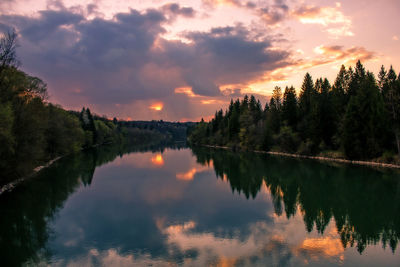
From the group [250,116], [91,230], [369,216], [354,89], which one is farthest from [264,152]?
[91,230]

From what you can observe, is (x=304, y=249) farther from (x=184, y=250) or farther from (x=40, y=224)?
(x=40, y=224)

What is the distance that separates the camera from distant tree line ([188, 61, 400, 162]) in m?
43.5

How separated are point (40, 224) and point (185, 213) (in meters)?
8.48

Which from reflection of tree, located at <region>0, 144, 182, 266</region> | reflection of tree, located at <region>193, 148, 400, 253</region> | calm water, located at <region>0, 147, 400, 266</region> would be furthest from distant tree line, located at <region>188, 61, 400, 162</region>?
reflection of tree, located at <region>0, 144, 182, 266</region>

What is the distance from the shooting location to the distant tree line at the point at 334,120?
43.5 meters

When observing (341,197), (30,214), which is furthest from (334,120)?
(30,214)

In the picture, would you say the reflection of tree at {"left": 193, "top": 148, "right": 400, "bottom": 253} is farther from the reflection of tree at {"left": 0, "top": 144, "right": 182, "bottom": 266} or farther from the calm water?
the reflection of tree at {"left": 0, "top": 144, "right": 182, "bottom": 266}

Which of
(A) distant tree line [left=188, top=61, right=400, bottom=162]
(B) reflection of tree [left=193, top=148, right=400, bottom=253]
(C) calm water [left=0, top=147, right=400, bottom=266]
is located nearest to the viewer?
(C) calm water [left=0, top=147, right=400, bottom=266]

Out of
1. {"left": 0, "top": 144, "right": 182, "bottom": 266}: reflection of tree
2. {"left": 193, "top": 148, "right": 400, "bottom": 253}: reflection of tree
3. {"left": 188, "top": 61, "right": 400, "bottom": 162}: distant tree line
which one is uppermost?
{"left": 188, "top": 61, "right": 400, "bottom": 162}: distant tree line

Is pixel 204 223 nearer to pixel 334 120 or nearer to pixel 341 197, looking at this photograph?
pixel 341 197

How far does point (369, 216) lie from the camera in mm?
19094

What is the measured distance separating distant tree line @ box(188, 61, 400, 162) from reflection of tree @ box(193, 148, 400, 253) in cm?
806

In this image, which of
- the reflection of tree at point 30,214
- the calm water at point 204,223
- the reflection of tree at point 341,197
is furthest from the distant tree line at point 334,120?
the reflection of tree at point 30,214

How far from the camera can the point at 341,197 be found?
79.5 feet
